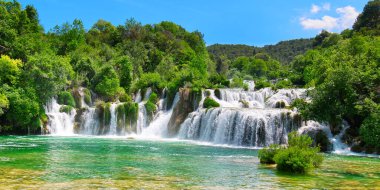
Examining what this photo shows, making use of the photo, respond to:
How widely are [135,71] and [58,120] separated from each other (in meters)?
21.8

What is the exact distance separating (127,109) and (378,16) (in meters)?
58.9

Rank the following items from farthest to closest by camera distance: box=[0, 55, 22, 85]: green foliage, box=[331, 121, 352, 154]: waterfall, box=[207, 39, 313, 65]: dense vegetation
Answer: box=[207, 39, 313, 65]: dense vegetation, box=[0, 55, 22, 85]: green foliage, box=[331, 121, 352, 154]: waterfall

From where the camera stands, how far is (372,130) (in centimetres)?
2767

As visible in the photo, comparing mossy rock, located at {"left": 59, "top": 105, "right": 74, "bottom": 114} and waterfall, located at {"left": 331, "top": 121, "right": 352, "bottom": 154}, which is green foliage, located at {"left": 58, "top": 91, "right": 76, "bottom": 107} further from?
waterfall, located at {"left": 331, "top": 121, "right": 352, "bottom": 154}

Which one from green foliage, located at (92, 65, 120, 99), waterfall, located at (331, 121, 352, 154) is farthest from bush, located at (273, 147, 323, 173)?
→ green foliage, located at (92, 65, 120, 99)

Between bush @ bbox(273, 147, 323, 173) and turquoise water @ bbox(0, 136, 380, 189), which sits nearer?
turquoise water @ bbox(0, 136, 380, 189)

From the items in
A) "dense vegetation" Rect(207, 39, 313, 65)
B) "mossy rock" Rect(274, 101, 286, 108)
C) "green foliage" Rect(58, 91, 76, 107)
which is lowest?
"mossy rock" Rect(274, 101, 286, 108)

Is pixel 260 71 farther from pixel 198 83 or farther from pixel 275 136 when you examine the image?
pixel 275 136

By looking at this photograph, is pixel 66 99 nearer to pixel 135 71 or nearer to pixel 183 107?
pixel 183 107

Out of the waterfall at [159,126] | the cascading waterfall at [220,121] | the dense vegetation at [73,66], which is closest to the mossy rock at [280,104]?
the cascading waterfall at [220,121]

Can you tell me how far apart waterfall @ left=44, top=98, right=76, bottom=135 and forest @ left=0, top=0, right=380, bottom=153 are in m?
1.23

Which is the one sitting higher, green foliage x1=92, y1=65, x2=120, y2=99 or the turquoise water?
green foliage x1=92, y1=65, x2=120, y2=99

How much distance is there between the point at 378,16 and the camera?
81.9 meters

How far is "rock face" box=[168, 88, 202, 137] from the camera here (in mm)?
44094
